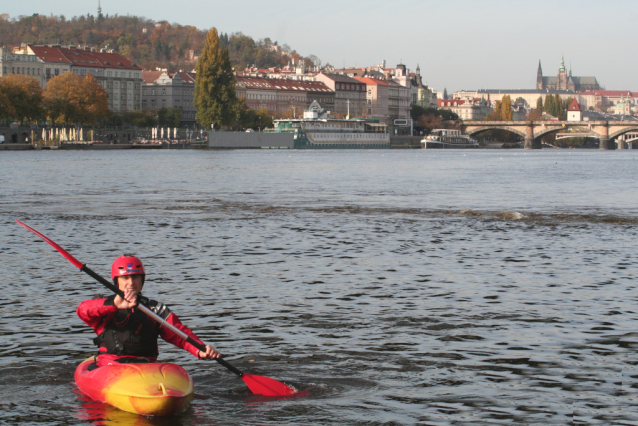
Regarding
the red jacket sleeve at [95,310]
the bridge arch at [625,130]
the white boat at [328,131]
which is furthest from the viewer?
the bridge arch at [625,130]

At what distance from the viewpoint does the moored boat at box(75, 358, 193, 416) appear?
7.83 meters

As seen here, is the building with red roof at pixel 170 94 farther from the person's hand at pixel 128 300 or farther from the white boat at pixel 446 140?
the person's hand at pixel 128 300

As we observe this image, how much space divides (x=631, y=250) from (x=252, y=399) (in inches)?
507

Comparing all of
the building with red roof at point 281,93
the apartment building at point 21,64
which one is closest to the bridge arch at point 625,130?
the building with red roof at point 281,93

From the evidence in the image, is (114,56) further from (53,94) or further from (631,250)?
(631,250)

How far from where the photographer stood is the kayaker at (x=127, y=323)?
7797 mm

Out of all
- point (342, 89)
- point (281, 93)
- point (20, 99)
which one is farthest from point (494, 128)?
point (20, 99)

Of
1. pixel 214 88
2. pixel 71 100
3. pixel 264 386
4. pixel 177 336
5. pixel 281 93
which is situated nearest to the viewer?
pixel 177 336

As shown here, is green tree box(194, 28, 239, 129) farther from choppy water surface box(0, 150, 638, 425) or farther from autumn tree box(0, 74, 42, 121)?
choppy water surface box(0, 150, 638, 425)

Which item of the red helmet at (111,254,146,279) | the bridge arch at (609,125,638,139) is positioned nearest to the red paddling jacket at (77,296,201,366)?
the red helmet at (111,254,146,279)

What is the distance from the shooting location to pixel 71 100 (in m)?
107

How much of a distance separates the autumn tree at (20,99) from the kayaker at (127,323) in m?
94.0

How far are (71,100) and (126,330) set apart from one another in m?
104

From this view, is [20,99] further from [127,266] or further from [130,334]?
[127,266]
